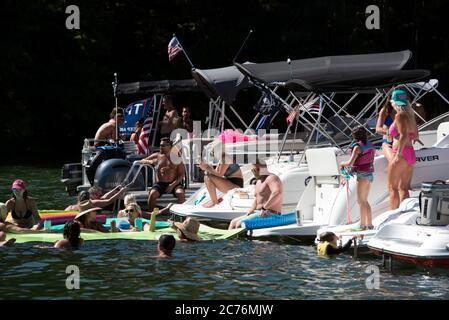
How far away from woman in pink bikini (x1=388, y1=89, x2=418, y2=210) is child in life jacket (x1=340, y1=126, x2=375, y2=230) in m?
0.31

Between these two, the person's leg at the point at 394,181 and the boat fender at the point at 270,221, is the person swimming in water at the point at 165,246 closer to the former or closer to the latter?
the boat fender at the point at 270,221

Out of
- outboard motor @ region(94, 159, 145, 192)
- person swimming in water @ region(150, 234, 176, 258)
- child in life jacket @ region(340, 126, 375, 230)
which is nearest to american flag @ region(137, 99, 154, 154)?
outboard motor @ region(94, 159, 145, 192)

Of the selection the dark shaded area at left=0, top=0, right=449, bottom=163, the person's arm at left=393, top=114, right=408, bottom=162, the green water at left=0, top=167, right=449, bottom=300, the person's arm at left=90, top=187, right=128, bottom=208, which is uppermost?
the dark shaded area at left=0, top=0, right=449, bottom=163

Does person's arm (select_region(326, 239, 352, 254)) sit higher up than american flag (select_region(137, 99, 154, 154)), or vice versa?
american flag (select_region(137, 99, 154, 154))

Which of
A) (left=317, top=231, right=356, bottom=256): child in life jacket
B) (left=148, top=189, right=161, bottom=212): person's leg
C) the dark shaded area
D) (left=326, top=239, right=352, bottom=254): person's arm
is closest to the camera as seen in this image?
(left=326, top=239, right=352, bottom=254): person's arm

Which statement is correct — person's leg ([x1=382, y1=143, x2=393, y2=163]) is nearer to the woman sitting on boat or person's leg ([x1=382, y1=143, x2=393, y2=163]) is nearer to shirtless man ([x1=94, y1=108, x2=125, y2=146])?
the woman sitting on boat

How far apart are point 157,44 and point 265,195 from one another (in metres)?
27.5

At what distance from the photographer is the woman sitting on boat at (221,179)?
18.6 m

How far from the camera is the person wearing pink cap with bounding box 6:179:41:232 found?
1677 cm

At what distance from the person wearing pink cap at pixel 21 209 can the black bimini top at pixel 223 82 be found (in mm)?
5263

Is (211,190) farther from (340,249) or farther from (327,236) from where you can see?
(340,249)

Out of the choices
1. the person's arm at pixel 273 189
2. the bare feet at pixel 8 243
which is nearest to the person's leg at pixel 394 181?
the person's arm at pixel 273 189

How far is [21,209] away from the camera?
55.2 feet
